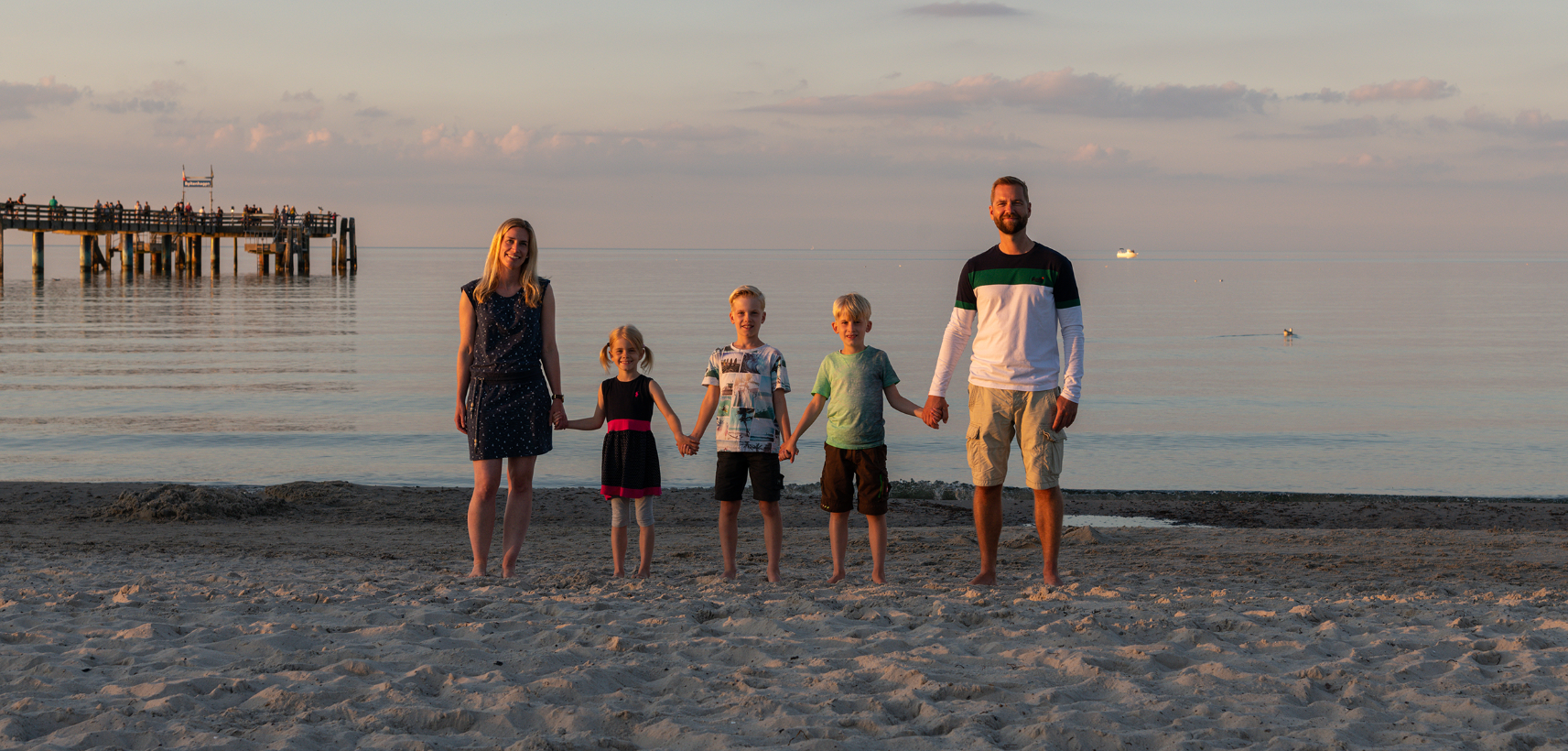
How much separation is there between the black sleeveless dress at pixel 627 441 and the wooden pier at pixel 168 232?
6008cm

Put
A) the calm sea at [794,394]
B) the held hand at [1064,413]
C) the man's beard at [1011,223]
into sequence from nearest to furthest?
the held hand at [1064,413], the man's beard at [1011,223], the calm sea at [794,394]

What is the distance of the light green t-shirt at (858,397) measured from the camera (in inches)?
239

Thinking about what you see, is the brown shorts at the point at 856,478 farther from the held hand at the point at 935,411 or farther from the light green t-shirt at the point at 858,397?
the held hand at the point at 935,411

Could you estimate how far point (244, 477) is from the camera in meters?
14.1

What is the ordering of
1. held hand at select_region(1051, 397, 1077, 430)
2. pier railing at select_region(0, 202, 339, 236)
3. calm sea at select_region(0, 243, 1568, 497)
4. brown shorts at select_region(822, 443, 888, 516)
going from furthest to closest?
pier railing at select_region(0, 202, 339, 236), calm sea at select_region(0, 243, 1568, 497), brown shorts at select_region(822, 443, 888, 516), held hand at select_region(1051, 397, 1077, 430)

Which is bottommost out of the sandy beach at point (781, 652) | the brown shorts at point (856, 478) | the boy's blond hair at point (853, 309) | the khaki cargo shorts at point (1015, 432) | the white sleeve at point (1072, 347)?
the sandy beach at point (781, 652)

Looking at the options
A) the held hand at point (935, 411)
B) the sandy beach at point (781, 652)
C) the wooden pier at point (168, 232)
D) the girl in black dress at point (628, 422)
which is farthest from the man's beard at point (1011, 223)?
the wooden pier at point (168, 232)

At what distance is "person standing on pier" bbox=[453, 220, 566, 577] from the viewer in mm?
5996

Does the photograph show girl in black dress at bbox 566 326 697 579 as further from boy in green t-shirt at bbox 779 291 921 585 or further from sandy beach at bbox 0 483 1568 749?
boy in green t-shirt at bbox 779 291 921 585

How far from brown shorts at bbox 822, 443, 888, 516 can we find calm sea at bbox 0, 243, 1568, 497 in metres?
7.87

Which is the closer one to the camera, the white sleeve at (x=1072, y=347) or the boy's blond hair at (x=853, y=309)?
the white sleeve at (x=1072, y=347)

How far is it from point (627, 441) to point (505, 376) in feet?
2.44

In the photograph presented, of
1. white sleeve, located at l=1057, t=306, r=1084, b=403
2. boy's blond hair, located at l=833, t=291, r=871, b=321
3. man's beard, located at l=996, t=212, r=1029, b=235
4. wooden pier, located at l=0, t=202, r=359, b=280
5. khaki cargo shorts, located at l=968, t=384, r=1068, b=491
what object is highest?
wooden pier, located at l=0, t=202, r=359, b=280

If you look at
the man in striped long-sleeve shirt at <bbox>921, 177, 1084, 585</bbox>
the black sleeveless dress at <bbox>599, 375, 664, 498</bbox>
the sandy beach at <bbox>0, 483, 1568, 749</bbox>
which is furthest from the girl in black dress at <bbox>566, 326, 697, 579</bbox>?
the man in striped long-sleeve shirt at <bbox>921, 177, 1084, 585</bbox>
